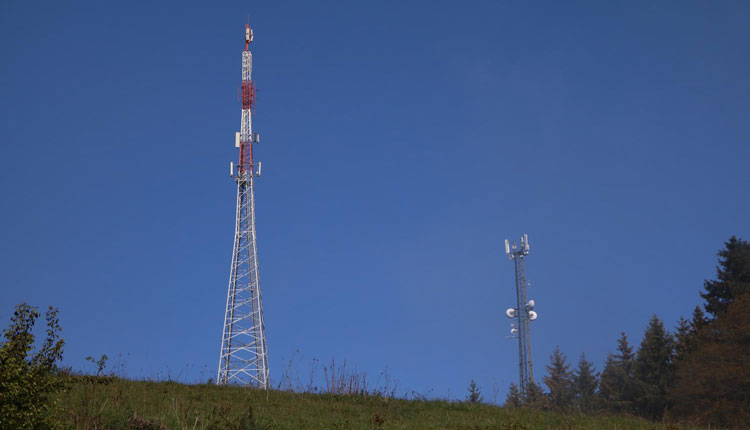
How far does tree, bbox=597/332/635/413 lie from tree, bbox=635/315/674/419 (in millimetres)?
1479

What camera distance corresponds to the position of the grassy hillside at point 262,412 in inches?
410

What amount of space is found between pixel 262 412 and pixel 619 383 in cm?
4971

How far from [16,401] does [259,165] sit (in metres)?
29.3

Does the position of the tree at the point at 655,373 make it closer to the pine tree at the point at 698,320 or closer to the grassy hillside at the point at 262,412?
the pine tree at the point at 698,320

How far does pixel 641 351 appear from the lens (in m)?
46.1

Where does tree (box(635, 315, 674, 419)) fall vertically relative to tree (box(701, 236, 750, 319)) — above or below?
below

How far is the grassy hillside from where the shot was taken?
10.4 metres

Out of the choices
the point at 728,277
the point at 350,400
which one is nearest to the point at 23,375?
the point at 350,400

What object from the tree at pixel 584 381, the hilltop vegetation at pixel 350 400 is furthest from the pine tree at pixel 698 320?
the tree at pixel 584 381

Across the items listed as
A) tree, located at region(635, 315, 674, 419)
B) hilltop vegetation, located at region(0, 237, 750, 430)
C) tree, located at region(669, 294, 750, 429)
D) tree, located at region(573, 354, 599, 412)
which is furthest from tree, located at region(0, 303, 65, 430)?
tree, located at region(573, 354, 599, 412)

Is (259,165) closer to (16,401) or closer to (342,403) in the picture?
(342,403)

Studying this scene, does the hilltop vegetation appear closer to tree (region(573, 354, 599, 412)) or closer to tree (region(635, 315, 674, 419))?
tree (region(635, 315, 674, 419))

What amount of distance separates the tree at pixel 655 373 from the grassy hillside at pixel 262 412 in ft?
88.5

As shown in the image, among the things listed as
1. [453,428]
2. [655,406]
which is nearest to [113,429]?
[453,428]
